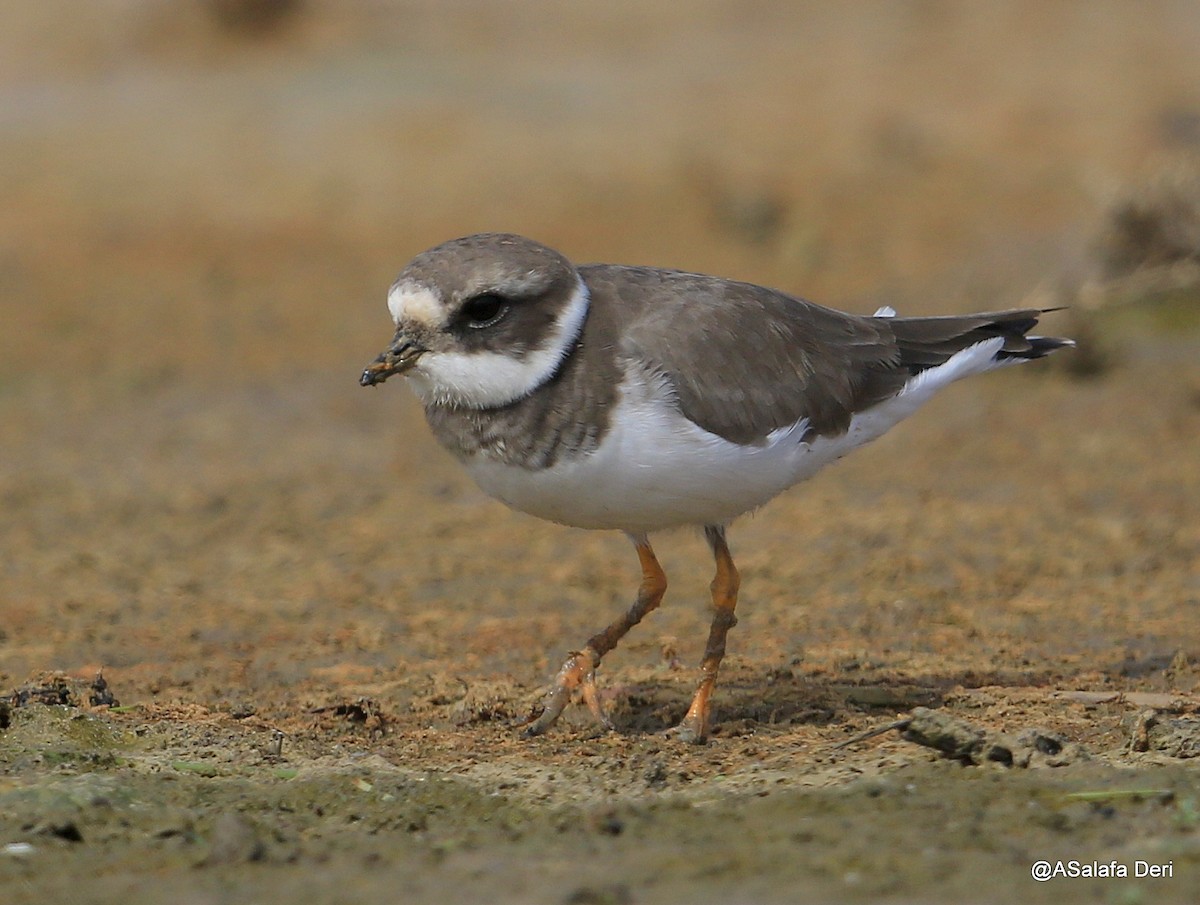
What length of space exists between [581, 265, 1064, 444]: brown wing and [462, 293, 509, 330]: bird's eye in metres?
0.46

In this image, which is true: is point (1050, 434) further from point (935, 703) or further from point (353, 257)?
point (353, 257)

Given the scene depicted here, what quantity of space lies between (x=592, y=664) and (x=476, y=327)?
4.75ft

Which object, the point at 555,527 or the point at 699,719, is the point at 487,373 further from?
the point at 555,527

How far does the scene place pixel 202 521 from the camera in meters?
9.94

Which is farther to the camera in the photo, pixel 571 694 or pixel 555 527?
pixel 555 527

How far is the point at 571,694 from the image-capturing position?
6.18 meters

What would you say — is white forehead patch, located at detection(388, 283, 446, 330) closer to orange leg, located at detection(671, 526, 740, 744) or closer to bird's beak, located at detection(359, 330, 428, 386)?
bird's beak, located at detection(359, 330, 428, 386)

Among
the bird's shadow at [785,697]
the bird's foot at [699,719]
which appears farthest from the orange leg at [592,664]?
the bird's foot at [699,719]

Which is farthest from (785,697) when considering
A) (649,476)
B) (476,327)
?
(476,327)

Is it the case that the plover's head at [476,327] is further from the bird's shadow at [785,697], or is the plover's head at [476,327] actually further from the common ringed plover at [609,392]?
the bird's shadow at [785,697]

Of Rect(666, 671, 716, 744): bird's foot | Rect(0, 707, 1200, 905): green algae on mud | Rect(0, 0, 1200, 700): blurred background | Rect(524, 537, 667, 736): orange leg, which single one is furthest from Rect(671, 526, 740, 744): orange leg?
Rect(0, 0, 1200, 700): blurred background

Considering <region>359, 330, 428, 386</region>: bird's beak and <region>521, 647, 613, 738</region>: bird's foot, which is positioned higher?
A: <region>359, 330, 428, 386</region>: bird's beak

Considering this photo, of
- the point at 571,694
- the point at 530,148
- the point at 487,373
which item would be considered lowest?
the point at 571,694

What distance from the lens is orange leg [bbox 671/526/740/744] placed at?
19.3ft
